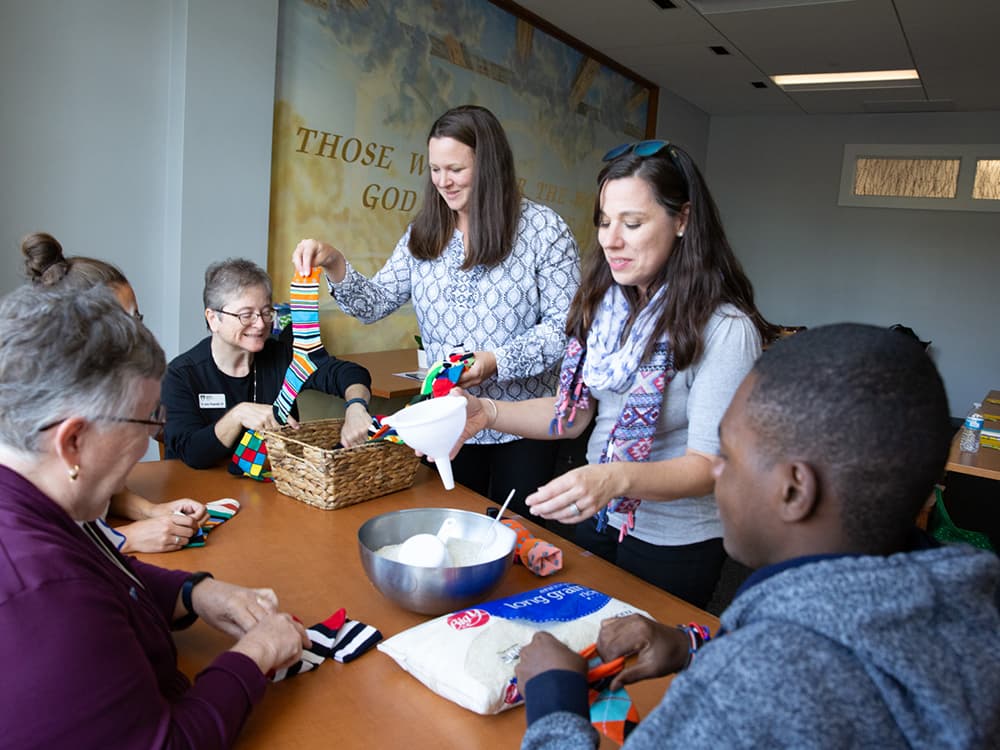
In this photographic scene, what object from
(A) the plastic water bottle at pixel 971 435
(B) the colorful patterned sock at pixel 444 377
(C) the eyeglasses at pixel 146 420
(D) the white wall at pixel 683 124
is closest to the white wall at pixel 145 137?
(B) the colorful patterned sock at pixel 444 377

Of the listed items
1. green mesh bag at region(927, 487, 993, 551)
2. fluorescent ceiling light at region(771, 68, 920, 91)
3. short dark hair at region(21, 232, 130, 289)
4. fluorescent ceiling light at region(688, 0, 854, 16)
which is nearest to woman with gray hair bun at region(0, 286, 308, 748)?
short dark hair at region(21, 232, 130, 289)

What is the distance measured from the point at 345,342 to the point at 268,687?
3.33m

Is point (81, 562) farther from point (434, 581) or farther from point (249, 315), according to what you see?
point (249, 315)

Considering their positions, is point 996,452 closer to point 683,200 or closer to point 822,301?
point 683,200

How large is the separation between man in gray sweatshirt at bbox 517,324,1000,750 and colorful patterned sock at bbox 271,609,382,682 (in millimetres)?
401

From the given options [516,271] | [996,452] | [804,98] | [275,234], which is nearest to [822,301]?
[804,98]

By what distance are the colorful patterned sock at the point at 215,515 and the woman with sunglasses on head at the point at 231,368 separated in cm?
33

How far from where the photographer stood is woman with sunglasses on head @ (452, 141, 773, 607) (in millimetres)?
1504

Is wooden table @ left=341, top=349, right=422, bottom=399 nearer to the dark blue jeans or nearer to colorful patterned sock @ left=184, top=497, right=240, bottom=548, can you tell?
colorful patterned sock @ left=184, top=497, right=240, bottom=548

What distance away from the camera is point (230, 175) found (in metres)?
3.41

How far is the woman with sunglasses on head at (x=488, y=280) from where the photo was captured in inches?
85.8

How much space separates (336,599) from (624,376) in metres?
0.74

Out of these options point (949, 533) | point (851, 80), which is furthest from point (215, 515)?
point (851, 80)

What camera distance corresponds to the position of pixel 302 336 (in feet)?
6.28
